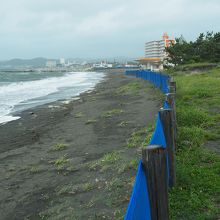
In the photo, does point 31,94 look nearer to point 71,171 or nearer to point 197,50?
point 197,50

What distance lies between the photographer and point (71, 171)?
761 cm

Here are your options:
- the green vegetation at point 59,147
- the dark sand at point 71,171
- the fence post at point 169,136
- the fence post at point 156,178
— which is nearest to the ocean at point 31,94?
the dark sand at point 71,171

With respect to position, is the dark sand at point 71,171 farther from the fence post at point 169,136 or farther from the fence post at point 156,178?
the fence post at point 156,178

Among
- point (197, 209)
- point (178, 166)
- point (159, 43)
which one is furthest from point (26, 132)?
point (159, 43)

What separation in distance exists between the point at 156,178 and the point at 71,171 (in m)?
4.95

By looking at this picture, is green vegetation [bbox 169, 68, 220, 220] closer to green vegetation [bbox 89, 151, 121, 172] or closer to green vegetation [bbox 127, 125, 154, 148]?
green vegetation [bbox 127, 125, 154, 148]

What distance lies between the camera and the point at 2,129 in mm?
15016

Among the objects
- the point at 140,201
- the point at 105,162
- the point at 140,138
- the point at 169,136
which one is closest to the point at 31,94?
the point at 140,138

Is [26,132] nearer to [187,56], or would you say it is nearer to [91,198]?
[91,198]

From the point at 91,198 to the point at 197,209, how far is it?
6.29 ft

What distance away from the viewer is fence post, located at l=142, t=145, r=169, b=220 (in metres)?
2.77

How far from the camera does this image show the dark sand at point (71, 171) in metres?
5.65

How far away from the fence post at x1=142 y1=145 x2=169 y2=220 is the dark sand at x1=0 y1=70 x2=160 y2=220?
1997 millimetres

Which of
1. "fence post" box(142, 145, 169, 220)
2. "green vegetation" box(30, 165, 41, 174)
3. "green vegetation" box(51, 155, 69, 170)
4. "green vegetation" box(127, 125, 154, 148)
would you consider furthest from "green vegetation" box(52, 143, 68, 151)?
"fence post" box(142, 145, 169, 220)
